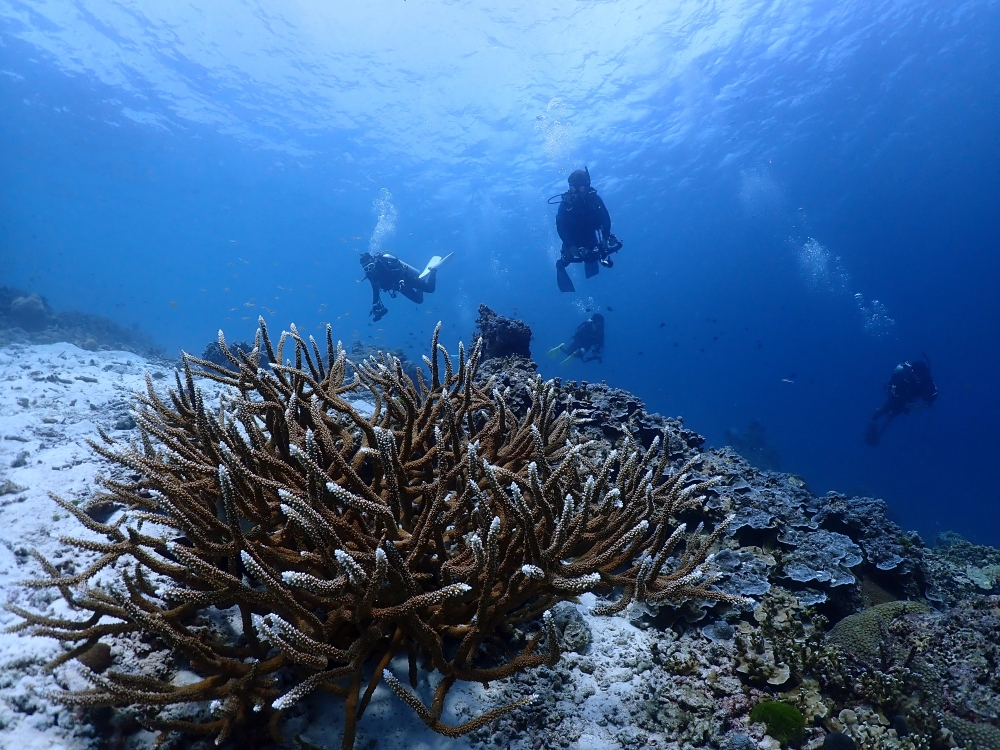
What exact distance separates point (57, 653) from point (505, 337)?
759cm

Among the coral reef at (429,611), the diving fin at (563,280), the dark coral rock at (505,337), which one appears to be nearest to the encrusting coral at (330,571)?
the coral reef at (429,611)

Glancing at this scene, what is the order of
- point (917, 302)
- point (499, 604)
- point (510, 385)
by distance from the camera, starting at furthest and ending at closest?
point (917, 302)
point (510, 385)
point (499, 604)

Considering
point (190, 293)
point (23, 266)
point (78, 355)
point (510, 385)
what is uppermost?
point (190, 293)

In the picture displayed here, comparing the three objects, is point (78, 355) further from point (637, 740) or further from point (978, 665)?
point (978, 665)

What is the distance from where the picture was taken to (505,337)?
29.6 ft

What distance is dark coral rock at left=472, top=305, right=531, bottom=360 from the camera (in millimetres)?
8984

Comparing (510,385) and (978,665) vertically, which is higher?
(510,385)

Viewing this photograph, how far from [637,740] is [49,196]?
95420 millimetres

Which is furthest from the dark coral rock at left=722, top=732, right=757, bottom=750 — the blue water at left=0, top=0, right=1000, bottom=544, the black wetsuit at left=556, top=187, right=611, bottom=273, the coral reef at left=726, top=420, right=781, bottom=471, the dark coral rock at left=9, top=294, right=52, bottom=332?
the coral reef at left=726, top=420, right=781, bottom=471

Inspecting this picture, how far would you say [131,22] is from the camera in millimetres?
29875

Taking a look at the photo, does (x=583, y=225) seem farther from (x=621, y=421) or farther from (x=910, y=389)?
(x=910, y=389)

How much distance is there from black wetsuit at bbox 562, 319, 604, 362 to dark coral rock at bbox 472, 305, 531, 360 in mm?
15364

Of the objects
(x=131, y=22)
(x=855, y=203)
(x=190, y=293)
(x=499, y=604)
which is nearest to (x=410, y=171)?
Result: (x=131, y=22)

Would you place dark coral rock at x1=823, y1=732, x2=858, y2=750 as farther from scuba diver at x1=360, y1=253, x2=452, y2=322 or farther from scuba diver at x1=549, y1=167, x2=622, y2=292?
scuba diver at x1=360, y1=253, x2=452, y2=322
